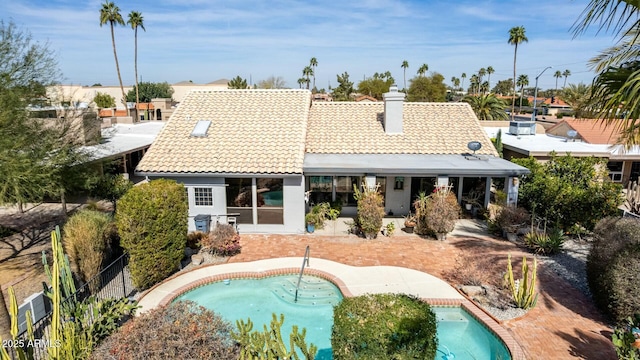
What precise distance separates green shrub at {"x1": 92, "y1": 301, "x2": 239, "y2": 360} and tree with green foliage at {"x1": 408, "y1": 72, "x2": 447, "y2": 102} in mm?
76039

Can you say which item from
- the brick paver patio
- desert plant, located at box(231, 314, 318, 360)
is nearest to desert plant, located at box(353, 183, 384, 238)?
the brick paver patio

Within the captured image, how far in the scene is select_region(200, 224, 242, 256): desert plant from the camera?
16.7 m

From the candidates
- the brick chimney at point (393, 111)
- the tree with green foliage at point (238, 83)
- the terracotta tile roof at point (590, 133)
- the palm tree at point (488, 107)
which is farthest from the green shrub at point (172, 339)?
the tree with green foliage at point (238, 83)

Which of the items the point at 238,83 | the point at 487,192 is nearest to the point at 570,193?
the point at 487,192

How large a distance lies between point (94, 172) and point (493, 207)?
1982 cm

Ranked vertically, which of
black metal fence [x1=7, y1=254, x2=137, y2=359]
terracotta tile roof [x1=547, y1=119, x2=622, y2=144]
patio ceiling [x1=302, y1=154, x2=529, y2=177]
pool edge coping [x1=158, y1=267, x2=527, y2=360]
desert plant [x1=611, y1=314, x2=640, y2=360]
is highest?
terracotta tile roof [x1=547, y1=119, x2=622, y2=144]

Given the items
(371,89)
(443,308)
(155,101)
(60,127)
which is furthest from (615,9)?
(371,89)

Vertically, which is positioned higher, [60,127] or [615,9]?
[615,9]

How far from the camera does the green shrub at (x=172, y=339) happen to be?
7.63 metres

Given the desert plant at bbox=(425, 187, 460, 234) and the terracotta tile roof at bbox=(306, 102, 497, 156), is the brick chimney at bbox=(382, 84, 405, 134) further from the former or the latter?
the desert plant at bbox=(425, 187, 460, 234)

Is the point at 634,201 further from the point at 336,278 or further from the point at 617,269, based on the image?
the point at 336,278

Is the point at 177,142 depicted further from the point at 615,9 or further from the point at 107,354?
the point at 615,9

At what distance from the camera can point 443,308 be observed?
13297 mm

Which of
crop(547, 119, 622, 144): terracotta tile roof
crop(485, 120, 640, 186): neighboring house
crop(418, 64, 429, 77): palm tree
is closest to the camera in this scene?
crop(485, 120, 640, 186): neighboring house
